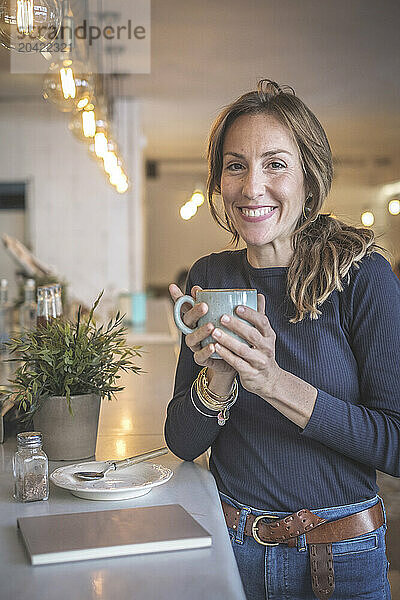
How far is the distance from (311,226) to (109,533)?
2.06ft

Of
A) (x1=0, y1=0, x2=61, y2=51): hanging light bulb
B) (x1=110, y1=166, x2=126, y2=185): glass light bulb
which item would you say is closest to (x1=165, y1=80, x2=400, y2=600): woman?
(x1=0, y1=0, x2=61, y2=51): hanging light bulb

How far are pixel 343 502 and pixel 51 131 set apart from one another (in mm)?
6147

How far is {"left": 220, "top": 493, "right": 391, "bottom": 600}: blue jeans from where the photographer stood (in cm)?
113

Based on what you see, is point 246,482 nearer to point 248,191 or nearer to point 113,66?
point 248,191

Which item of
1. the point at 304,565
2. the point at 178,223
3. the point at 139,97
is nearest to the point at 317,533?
the point at 304,565

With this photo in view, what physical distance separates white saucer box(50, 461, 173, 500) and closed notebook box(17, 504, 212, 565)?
72mm

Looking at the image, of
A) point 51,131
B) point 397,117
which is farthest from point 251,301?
point 397,117

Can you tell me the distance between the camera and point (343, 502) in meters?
1.15

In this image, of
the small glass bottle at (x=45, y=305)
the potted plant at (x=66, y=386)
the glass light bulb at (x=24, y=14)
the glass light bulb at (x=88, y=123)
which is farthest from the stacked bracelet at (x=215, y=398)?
the glass light bulb at (x=88, y=123)

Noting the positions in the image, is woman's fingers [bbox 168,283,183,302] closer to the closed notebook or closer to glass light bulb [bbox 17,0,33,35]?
the closed notebook

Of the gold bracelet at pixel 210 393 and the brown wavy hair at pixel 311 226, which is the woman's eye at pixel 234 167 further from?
the gold bracelet at pixel 210 393

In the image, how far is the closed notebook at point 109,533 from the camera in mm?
842

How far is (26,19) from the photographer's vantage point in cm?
148

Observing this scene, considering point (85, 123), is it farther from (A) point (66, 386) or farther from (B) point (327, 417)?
(B) point (327, 417)
